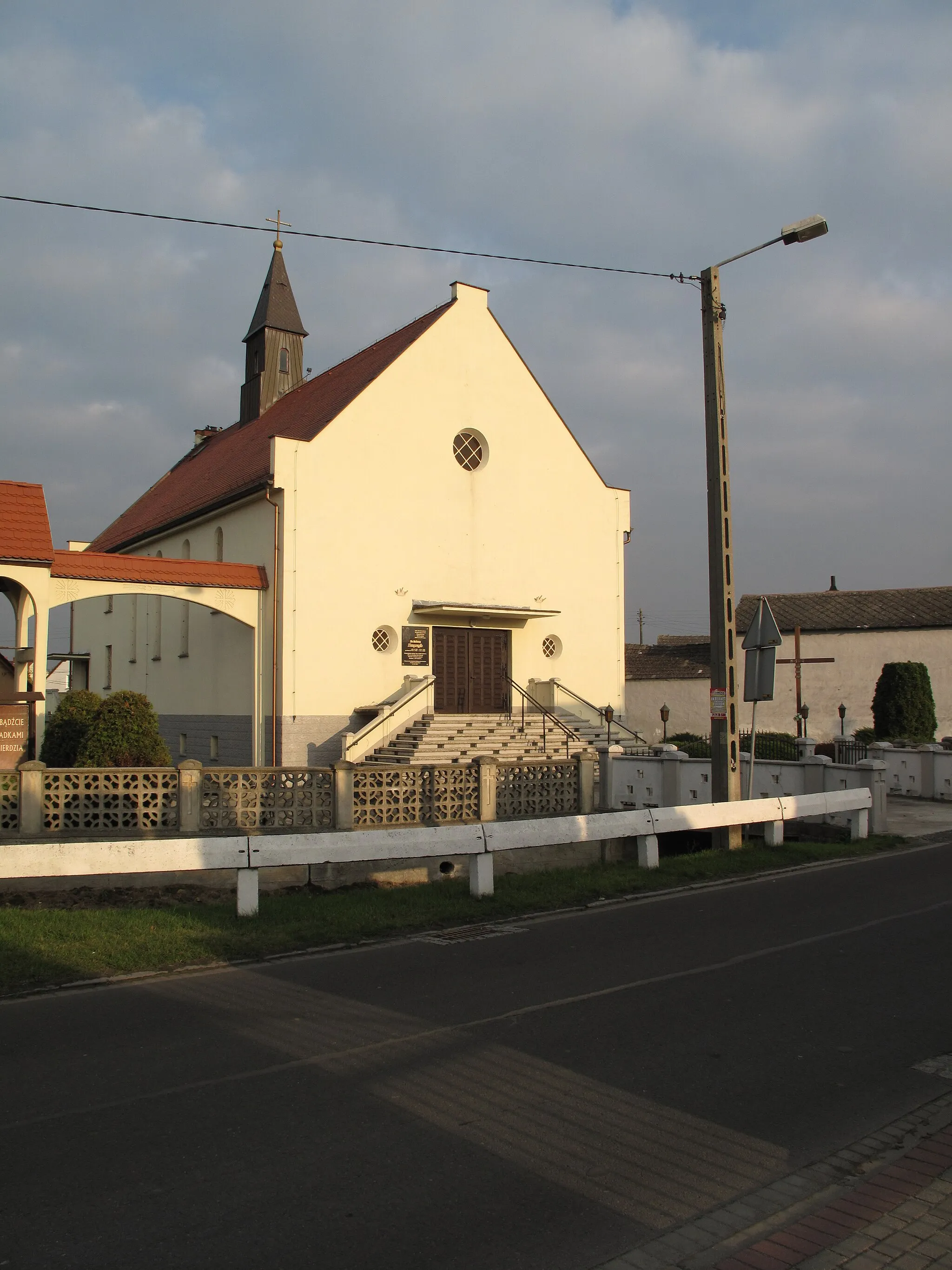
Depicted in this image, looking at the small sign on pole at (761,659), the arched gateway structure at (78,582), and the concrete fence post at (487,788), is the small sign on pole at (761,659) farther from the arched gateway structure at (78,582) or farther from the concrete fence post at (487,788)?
the arched gateway structure at (78,582)

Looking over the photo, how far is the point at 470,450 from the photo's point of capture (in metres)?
25.0

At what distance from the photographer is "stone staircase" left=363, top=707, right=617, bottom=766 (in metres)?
21.2

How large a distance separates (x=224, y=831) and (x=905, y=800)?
15.9 meters

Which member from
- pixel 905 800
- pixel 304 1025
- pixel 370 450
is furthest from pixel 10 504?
pixel 905 800

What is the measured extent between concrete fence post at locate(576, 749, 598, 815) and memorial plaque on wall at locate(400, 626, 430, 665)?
6763 millimetres

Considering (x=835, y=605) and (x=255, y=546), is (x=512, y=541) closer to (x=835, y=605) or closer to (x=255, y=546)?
(x=255, y=546)

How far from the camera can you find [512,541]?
2508 cm

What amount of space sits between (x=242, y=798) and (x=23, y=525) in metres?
6.31

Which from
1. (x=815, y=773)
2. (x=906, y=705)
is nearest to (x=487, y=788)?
(x=815, y=773)

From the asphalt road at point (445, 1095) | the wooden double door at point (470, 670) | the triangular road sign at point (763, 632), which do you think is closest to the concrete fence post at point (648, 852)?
the triangular road sign at point (763, 632)

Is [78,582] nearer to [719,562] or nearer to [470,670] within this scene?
[470,670]

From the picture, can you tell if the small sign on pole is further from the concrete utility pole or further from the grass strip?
the grass strip

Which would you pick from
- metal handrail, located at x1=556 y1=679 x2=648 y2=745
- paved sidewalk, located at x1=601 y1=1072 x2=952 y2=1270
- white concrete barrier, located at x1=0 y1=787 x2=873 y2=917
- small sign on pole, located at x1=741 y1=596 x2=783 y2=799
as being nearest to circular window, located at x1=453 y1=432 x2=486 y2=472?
metal handrail, located at x1=556 y1=679 x2=648 y2=745

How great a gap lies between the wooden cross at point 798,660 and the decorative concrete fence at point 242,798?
880 inches
